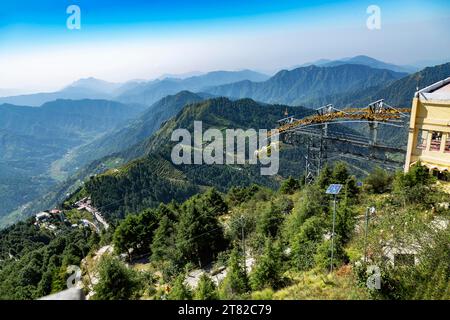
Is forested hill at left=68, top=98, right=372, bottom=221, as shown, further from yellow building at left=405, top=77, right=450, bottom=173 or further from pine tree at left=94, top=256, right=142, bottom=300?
pine tree at left=94, top=256, right=142, bottom=300

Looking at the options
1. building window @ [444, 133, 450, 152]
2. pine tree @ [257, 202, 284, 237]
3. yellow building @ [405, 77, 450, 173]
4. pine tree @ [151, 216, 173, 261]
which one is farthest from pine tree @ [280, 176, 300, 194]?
building window @ [444, 133, 450, 152]

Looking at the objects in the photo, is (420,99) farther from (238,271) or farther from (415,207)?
(238,271)

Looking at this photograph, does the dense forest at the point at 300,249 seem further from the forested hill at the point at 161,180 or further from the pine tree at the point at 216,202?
the forested hill at the point at 161,180

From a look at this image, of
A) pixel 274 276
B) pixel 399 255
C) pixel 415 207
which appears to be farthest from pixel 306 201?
pixel 399 255

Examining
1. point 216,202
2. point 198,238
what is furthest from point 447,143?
point 216,202
